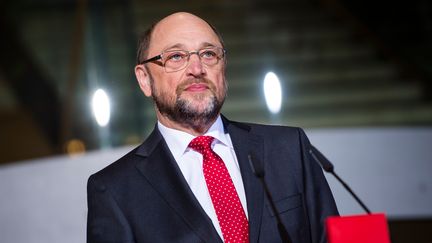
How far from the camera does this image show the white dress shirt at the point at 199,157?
1.56 metres

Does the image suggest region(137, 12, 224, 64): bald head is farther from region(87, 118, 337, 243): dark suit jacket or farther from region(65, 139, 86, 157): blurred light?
region(65, 139, 86, 157): blurred light

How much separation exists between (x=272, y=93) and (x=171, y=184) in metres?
2.65

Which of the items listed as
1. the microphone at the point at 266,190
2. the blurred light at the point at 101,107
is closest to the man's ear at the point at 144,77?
the microphone at the point at 266,190

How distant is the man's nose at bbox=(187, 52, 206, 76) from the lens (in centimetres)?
155

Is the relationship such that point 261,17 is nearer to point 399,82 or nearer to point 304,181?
point 399,82

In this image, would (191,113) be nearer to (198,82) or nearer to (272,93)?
(198,82)

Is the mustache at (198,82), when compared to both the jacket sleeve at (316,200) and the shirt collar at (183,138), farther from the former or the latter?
the jacket sleeve at (316,200)

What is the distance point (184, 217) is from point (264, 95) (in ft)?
8.16

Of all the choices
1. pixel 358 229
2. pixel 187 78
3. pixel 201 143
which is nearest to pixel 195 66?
pixel 187 78

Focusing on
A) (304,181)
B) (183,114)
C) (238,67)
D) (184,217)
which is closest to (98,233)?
(184,217)

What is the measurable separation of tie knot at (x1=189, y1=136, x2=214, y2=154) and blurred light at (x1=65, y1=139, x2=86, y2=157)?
7.50 feet

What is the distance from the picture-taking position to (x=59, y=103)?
13.2ft

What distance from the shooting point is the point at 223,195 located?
1.53 m

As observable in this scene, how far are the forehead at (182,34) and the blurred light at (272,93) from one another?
225cm
